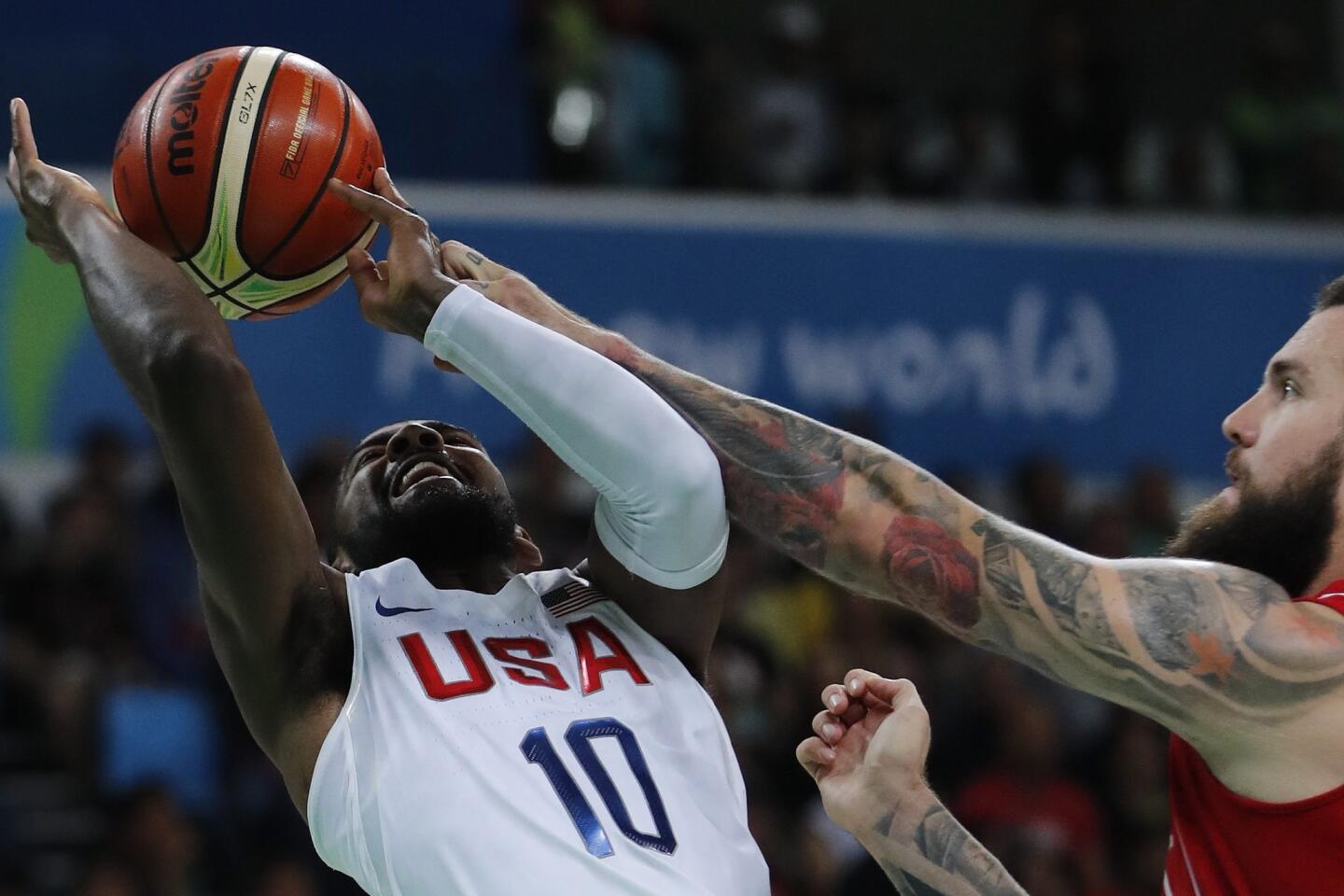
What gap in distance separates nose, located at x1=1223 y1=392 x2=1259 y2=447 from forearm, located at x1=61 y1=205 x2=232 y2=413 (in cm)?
183

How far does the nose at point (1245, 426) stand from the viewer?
331cm

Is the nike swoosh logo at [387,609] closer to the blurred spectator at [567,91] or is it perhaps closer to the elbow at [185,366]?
the elbow at [185,366]

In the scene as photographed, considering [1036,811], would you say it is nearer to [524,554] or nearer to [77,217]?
[524,554]

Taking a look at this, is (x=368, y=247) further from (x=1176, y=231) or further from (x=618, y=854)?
(x=1176, y=231)

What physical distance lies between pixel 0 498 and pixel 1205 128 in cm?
923

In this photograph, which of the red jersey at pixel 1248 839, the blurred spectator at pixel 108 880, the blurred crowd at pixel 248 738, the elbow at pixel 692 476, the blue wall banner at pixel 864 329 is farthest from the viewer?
the blue wall banner at pixel 864 329

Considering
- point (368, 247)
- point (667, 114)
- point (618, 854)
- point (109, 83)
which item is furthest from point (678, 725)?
point (667, 114)

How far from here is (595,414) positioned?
319cm

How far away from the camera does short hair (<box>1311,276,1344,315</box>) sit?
3.38m

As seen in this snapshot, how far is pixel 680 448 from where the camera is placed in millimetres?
3186

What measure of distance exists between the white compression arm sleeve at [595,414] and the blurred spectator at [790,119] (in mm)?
8379

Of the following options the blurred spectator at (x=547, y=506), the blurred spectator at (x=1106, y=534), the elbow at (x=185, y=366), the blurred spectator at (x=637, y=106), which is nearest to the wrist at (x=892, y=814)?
the elbow at (x=185, y=366)

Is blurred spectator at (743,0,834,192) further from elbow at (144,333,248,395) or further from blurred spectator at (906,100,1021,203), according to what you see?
elbow at (144,333,248,395)

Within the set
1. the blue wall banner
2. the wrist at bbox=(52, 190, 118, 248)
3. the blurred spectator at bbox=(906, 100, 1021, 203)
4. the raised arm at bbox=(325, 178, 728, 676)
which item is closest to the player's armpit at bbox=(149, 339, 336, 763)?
the raised arm at bbox=(325, 178, 728, 676)
